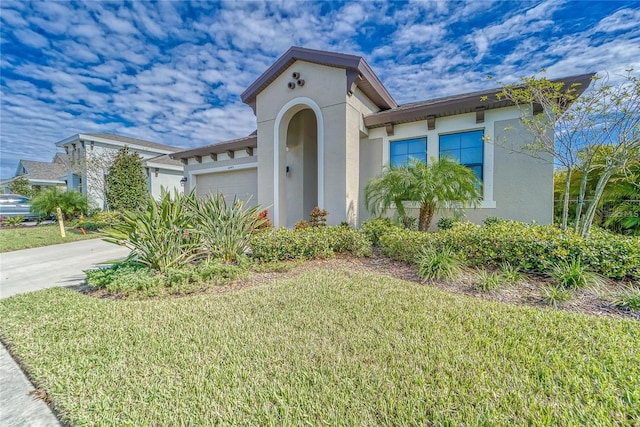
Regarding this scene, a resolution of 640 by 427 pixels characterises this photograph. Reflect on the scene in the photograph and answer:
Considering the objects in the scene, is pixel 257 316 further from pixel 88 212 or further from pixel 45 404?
pixel 88 212

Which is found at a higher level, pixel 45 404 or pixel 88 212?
pixel 88 212

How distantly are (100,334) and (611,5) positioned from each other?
40.3 feet

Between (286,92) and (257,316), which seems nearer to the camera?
(257,316)

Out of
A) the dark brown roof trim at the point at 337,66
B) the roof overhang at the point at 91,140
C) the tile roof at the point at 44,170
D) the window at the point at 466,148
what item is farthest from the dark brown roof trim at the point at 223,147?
the tile roof at the point at 44,170

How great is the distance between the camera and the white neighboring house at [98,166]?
62.7ft

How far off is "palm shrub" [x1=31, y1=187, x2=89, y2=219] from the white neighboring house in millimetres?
2211

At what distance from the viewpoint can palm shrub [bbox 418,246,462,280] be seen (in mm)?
4953

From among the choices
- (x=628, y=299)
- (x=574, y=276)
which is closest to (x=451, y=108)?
(x=574, y=276)

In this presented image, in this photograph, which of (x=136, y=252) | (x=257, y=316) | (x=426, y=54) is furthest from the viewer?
(x=426, y=54)

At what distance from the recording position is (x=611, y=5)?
20.5ft

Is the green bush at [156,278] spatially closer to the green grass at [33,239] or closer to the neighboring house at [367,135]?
the neighboring house at [367,135]

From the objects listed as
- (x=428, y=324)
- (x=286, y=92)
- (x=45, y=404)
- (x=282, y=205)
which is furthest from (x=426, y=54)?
(x=45, y=404)

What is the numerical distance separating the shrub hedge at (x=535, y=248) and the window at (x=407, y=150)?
13.4 feet

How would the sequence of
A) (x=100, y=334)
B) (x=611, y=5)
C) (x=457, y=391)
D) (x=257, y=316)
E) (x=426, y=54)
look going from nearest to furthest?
(x=457, y=391)
(x=100, y=334)
(x=257, y=316)
(x=611, y=5)
(x=426, y=54)
